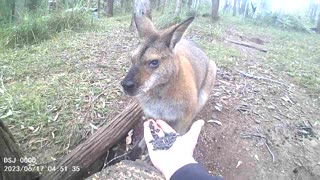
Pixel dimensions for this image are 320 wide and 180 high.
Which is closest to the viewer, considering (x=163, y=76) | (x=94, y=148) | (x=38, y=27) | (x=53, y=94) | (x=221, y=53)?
(x=163, y=76)

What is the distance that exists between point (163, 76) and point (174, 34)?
0.34 metres

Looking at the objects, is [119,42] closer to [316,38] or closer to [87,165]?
[87,165]

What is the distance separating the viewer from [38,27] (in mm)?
5781

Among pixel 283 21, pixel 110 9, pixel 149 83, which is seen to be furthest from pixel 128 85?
pixel 283 21

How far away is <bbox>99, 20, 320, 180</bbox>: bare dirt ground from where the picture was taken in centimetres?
303

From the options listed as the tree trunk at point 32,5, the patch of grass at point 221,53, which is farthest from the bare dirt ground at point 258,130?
the tree trunk at point 32,5

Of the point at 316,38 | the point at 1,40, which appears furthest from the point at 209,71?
the point at 316,38

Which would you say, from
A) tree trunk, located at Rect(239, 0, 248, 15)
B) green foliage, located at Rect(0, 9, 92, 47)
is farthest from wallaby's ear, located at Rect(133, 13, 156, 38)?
tree trunk, located at Rect(239, 0, 248, 15)

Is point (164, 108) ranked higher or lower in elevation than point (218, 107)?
higher

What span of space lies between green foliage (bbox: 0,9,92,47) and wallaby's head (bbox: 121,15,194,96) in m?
3.74

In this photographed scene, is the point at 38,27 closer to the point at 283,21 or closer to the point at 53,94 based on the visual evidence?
the point at 53,94

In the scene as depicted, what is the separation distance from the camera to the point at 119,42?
535 cm

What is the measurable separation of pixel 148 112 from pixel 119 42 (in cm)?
287

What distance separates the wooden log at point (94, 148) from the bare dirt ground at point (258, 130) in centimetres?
74
